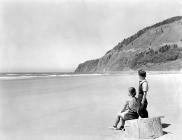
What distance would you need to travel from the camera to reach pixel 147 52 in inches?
4235

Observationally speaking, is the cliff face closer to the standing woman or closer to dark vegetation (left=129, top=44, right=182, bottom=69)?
dark vegetation (left=129, top=44, right=182, bottom=69)

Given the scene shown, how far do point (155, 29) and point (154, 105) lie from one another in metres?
119

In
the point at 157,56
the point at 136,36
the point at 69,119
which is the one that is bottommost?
the point at 69,119

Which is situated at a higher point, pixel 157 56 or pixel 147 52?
pixel 147 52

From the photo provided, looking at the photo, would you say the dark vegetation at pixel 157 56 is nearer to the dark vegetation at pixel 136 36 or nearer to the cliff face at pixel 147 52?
the cliff face at pixel 147 52

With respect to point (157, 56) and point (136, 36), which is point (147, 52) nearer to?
point (157, 56)

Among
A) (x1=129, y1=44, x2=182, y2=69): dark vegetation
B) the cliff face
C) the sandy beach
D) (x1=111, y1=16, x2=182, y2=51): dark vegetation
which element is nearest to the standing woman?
the sandy beach

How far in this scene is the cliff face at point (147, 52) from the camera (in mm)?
99312

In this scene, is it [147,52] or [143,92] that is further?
[147,52]

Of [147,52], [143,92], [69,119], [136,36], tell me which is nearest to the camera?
[143,92]

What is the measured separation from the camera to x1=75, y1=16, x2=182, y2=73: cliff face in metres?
99.3

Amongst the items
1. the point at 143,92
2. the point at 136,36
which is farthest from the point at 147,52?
the point at 143,92

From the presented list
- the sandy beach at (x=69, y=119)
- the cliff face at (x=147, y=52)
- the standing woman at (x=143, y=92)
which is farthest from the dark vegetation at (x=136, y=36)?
the standing woman at (x=143, y=92)

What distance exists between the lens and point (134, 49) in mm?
115688
